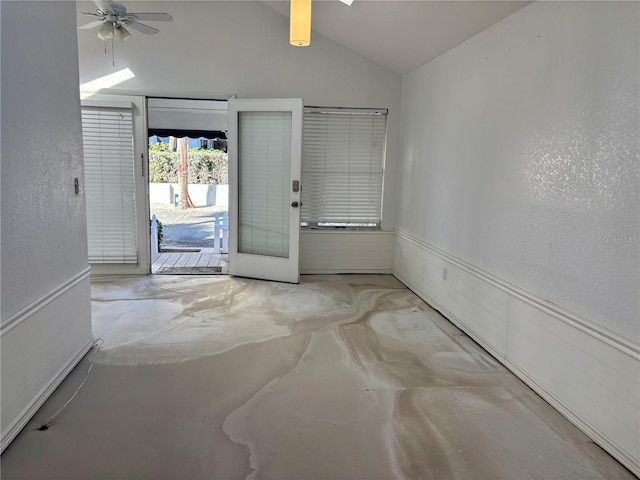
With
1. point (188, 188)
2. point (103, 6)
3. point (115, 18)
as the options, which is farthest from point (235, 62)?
point (188, 188)

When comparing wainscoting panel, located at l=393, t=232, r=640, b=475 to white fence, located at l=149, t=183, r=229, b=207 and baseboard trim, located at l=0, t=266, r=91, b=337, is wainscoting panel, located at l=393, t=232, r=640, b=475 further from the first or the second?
white fence, located at l=149, t=183, r=229, b=207

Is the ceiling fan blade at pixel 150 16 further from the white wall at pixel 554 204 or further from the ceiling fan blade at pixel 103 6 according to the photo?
the white wall at pixel 554 204

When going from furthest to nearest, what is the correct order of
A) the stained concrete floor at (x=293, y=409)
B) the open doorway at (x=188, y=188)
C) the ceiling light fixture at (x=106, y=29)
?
the open doorway at (x=188, y=188)
the ceiling light fixture at (x=106, y=29)
the stained concrete floor at (x=293, y=409)

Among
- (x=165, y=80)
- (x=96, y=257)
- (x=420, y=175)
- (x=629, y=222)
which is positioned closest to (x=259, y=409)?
(x=629, y=222)

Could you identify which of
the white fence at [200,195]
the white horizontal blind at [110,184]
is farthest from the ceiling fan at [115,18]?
the white fence at [200,195]

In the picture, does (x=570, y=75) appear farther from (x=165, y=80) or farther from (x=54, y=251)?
(x=165, y=80)

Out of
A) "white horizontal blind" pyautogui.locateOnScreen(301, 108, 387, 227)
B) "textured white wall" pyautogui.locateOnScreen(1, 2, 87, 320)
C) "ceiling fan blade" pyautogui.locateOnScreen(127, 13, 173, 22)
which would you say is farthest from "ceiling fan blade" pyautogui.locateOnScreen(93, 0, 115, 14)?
"white horizontal blind" pyautogui.locateOnScreen(301, 108, 387, 227)

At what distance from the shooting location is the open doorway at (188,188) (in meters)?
6.03

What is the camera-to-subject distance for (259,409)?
2.37 metres

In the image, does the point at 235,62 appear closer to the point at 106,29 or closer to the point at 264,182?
the point at 264,182

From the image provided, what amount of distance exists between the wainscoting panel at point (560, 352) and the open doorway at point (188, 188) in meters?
3.16

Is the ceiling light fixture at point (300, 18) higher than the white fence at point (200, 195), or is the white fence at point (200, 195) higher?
the ceiling light fixture at point (300, 18)

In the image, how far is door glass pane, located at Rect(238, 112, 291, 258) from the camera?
16.2 feet

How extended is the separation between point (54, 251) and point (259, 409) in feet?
4.77
